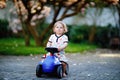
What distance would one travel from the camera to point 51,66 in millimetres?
10062

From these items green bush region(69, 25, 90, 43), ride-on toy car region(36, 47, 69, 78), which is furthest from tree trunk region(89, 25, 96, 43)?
ride-on toy car region(36, 47, 69, 78)

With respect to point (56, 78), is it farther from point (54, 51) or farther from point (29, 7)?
point (29, 7)


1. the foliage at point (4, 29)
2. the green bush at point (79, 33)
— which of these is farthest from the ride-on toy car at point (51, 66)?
the green bush at point (79, 33)

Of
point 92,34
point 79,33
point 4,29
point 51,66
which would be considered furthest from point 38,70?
point 79,33

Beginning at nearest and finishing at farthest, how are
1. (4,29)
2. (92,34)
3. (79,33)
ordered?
(4,29) < (92,34) < (79,33)

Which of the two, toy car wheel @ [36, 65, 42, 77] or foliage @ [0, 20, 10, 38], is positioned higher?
foliage @ [0, 20, 10, 38]

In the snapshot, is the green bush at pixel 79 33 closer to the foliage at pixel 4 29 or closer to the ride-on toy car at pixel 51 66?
the foliage at pixel 4 29

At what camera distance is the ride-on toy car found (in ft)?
33.1

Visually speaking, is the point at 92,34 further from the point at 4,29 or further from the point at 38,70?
the point at 38,70

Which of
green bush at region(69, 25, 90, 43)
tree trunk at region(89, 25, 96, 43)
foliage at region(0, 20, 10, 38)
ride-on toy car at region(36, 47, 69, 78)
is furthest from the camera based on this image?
green bush at region(69, 25, 90, 43)

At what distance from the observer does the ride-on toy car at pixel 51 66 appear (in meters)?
10.1

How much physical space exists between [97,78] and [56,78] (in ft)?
3.57

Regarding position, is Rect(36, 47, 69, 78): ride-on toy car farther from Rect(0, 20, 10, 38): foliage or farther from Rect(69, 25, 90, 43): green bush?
Rect(69, 25, 90, 43): green bush

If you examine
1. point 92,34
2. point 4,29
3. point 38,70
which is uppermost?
point 4,29
